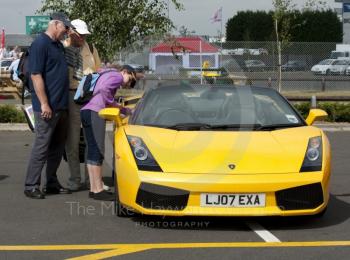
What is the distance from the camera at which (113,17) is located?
16.1 meters

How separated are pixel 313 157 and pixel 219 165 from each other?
2.73ft

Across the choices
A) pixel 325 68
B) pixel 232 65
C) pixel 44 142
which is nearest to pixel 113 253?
A: pixel 44 142

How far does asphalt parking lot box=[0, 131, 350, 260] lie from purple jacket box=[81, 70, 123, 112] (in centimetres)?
99

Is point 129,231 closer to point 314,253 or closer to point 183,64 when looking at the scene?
point 314,253

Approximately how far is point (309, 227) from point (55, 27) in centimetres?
322

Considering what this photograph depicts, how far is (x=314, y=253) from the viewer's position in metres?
4.89

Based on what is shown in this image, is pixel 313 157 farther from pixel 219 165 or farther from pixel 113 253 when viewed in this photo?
pixel 113 253

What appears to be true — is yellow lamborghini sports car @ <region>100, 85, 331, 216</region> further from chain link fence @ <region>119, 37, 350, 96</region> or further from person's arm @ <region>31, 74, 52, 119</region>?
chain link fence @ <region>119, 37, 350, 96</region>

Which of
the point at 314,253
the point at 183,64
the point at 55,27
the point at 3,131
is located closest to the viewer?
the point at 314,253

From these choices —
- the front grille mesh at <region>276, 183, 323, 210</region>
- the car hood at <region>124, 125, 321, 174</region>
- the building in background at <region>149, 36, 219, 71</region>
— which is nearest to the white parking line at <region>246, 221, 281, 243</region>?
the front grille mesh at <region>276, 183, 323, 210</region>

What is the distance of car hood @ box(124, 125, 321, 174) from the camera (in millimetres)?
5453

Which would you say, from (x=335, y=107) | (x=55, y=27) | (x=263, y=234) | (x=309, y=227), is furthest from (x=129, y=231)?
(x=335, y=107)

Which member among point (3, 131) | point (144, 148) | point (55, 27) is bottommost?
point (3, 131)

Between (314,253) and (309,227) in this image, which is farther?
(309,227)
